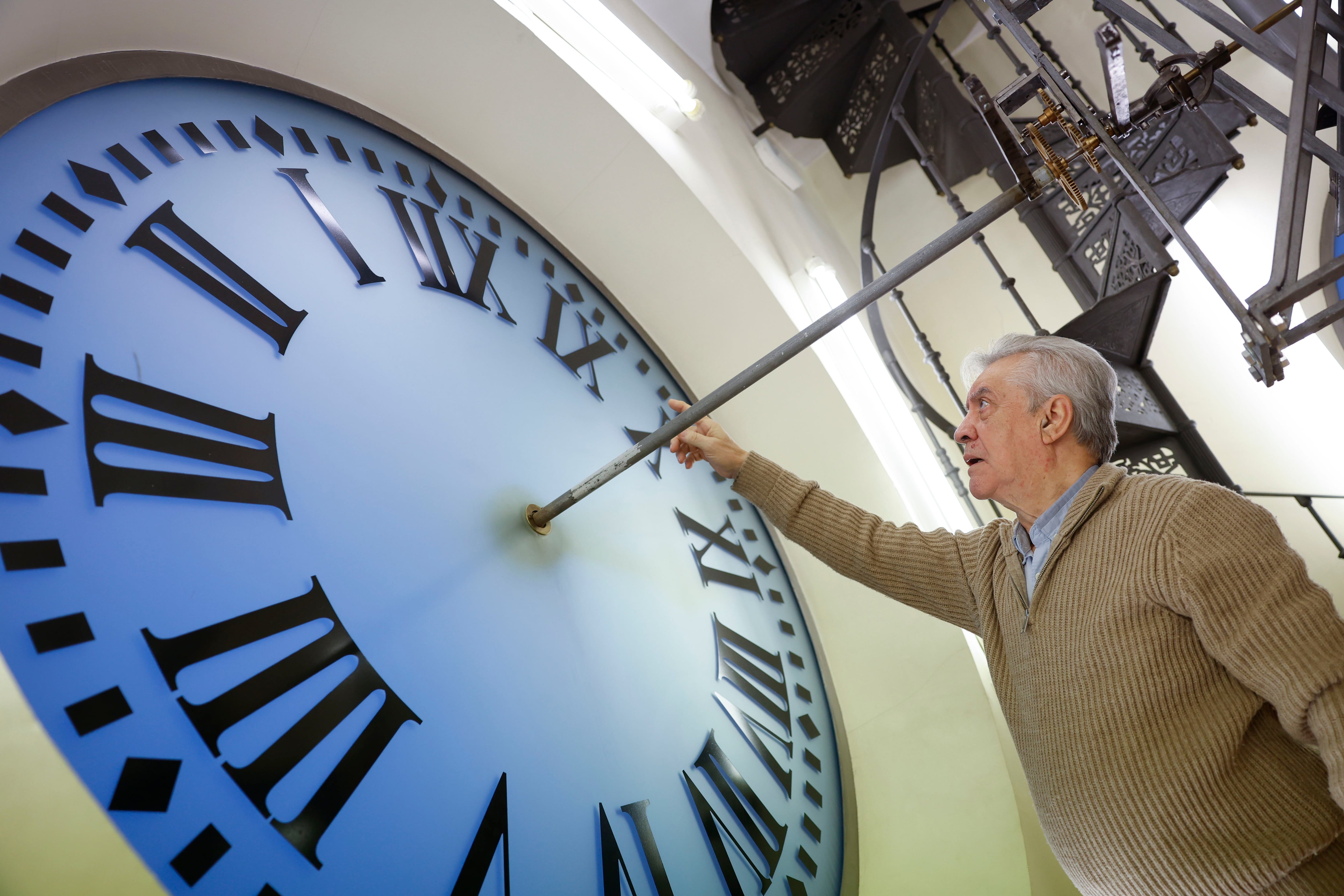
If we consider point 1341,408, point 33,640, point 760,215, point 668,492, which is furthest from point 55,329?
point 1341,408

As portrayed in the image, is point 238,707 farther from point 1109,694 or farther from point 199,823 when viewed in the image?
point 1109,694

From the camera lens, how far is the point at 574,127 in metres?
1.93

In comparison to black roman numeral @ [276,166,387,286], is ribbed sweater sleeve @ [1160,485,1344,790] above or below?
below

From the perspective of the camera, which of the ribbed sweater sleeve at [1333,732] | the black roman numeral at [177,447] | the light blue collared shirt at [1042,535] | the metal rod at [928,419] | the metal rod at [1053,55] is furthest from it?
the metal rod at [928,419]

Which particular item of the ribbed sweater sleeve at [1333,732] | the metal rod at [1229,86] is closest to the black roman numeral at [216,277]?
the ribbed sweater sleeve at [1333,732]

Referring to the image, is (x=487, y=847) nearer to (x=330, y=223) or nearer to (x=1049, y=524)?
(x=1049, y=524)

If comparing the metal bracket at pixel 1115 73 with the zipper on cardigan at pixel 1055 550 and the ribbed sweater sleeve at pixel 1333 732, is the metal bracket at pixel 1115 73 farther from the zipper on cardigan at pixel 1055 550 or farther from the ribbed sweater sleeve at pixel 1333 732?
the ribbed sweater sleeve at pixel 1333 732

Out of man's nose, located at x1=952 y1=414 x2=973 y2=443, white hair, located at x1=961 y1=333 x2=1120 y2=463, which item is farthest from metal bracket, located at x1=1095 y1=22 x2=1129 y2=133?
man's nose, located at x1=952 y1=414 x2=973 y2=443

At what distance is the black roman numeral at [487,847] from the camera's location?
41.3 inches

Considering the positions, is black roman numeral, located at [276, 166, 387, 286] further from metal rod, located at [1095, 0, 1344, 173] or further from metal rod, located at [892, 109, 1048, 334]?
metal rod, located at [1095, 0, 1344, 173]

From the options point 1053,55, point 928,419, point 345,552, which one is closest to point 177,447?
point 345,552

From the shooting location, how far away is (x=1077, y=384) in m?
1.25

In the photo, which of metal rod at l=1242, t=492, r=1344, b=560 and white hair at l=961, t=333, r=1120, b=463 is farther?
metal rod at l=1242, t=492, r=1344, b=560

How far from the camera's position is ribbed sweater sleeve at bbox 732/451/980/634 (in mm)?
1329
